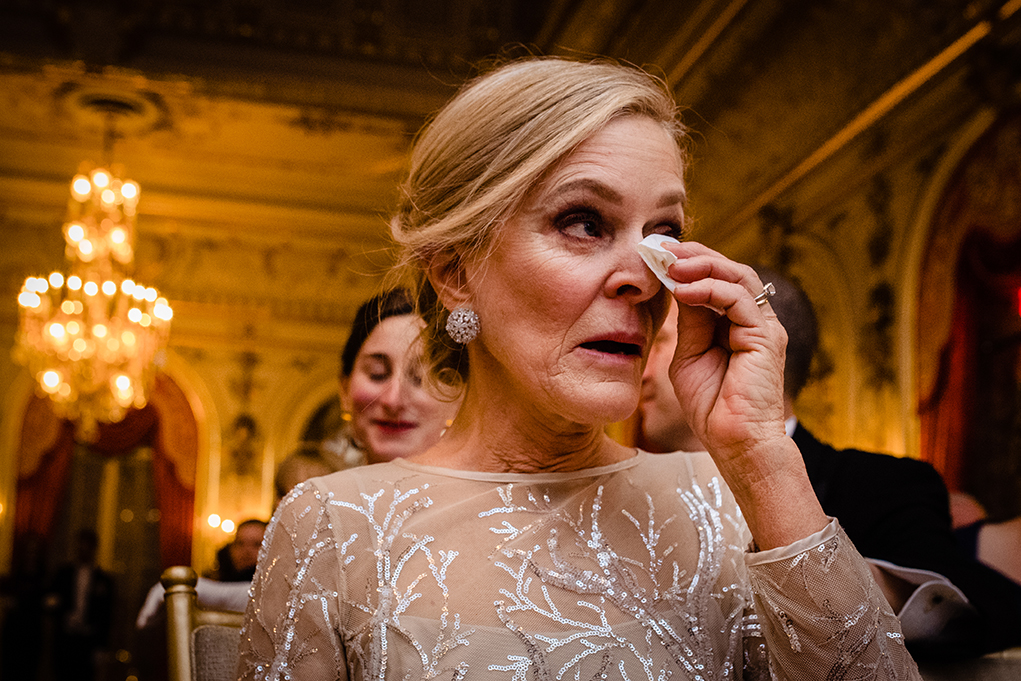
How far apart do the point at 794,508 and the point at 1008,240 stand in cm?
419

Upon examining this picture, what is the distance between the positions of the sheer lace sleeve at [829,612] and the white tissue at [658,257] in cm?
39

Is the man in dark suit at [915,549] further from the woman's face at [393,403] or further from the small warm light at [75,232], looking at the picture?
the small warm light at [75,232]

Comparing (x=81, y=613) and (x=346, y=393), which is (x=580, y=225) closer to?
(x=346, y=393)

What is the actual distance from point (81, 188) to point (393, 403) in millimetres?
6099

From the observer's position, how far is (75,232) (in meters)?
7.11

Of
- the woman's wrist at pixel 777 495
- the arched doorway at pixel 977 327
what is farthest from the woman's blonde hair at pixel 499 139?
the arched doorway at pixel 977 327

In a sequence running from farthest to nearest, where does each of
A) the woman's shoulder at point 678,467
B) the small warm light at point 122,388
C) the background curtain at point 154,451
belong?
the background curtain at point 154,451
the small warm light at point 122,388
the woman's shoulder at point 678,467

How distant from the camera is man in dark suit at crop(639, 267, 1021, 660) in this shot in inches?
64.7

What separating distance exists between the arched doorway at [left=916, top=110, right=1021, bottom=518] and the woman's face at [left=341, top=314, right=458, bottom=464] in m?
3.60

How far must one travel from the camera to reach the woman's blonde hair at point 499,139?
4.28ft

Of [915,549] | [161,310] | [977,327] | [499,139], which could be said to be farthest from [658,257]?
[161,310]

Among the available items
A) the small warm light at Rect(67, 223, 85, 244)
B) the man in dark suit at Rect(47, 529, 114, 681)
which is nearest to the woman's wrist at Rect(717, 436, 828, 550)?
the small warm light at Rect(67, 223, 85, 244)

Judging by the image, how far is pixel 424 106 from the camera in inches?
323

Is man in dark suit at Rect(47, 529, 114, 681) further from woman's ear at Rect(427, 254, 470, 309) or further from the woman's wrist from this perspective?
the woman's wrist
